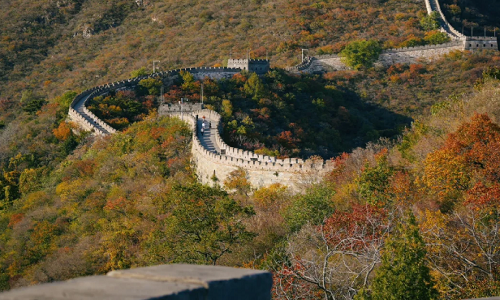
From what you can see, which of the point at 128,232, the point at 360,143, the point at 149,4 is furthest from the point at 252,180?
the point at 149,4

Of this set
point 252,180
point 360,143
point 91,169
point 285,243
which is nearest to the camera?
point 285,243

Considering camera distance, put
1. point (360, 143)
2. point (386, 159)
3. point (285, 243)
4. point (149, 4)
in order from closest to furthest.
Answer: point (285, 243), point (386, 159), point (360, 143), point (149, 4)

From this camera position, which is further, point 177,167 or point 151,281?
point 177,167

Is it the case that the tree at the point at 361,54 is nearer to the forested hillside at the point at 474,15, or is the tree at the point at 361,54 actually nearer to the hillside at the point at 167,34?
the hillside at the point at 167,34

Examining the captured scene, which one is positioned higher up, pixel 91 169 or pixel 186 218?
pixel 186 218

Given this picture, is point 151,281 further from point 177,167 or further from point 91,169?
point 91,169

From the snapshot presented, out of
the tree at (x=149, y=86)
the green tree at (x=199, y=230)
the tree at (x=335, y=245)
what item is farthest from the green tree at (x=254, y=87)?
the tree at (x=335, y=245)

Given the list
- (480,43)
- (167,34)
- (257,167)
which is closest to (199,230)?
(257,167)
